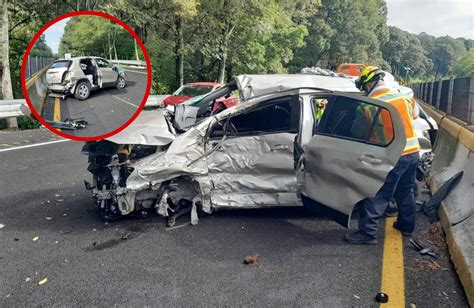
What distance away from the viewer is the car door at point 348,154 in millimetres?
4016

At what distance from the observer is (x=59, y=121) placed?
2.04 meters

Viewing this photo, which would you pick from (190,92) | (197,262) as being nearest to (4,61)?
(190,92)

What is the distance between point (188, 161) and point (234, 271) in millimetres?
1494

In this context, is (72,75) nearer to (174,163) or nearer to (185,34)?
(174,163)

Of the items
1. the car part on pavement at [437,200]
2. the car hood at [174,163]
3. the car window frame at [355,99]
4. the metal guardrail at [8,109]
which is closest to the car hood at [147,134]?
the car hood at [174,163]

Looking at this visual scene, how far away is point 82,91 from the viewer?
6.55 feet

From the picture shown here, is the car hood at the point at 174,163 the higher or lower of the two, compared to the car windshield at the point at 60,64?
lower

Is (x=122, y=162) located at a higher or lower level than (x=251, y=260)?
higher

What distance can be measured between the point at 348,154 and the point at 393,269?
118 centimetres

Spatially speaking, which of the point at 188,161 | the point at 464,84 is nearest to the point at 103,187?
the point at 188,161

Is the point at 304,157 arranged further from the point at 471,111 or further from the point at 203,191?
the point at 471,111

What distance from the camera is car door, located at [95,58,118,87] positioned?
205 cm

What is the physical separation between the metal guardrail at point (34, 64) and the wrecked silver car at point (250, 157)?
2.49 meters

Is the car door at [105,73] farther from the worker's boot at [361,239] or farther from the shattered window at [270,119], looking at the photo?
the worker's boot at [361,239]
